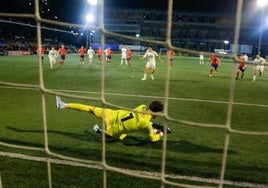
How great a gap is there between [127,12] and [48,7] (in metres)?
15.3

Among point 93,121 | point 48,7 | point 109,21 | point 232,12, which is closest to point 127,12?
point 109,21

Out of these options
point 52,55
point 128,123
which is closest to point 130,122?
point 128,123

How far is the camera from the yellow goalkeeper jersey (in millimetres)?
5250

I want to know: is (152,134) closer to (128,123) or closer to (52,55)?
(128,123)

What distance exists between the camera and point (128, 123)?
17.3 feet

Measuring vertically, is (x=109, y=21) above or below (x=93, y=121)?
above

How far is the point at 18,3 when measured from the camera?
135ft

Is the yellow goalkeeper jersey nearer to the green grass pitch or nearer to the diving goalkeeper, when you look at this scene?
the diving goalkeeper

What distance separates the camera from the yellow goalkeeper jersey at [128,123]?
5.25 m

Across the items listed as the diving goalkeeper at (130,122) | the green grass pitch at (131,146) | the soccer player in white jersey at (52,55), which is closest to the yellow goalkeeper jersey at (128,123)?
the diving goalkeeper at (130,122)

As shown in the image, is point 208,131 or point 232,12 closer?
point 208,131

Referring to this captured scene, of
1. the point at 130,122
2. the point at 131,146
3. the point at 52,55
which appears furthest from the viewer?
the point at 52,55

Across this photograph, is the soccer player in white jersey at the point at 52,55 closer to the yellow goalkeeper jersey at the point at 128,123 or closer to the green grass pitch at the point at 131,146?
the green grass pitch at the point at 131,146

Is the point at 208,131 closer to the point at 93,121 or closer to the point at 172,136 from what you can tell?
the point at 172,136
